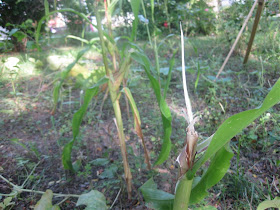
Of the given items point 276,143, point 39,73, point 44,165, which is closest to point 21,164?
point 44,165

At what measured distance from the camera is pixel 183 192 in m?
0.57

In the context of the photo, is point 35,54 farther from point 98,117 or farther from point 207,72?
point 207,72

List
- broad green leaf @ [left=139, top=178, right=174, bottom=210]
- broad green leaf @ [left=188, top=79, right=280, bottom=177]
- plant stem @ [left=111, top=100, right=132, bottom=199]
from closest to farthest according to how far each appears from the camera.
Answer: broad green leaf @ [left=188, top=79, right=280, bottom=177]
broad green leaf @ [left=139, top=178, right=174, bottom=210]
plant stem @ [left=111, top=100, right=132, bottom=199]

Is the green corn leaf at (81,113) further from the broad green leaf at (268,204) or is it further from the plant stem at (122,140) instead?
the broad green leaf at (268,204)

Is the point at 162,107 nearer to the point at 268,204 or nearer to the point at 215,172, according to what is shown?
the point at 215,172

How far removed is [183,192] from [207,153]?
15cm

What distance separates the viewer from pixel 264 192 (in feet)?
3.13

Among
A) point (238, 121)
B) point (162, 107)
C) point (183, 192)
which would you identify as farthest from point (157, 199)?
point (238, 121)

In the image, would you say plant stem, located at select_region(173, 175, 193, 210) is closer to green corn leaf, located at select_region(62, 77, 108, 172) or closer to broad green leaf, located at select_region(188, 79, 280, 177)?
broad green leaf, located at select_region(188, 79, 280, 177)

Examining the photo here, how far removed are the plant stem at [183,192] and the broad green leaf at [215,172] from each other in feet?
0.19

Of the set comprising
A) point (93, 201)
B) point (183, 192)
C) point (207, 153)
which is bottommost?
point (93, 201)

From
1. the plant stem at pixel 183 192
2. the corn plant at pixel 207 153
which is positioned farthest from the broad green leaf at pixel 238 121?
the plant stem at pixel 183 192

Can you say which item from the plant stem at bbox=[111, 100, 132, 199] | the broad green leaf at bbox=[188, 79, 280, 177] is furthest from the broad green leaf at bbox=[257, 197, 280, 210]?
the plant stem at bbox=[111, 100, 132, 199]

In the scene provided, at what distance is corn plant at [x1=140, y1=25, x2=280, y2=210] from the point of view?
44 centimetres
